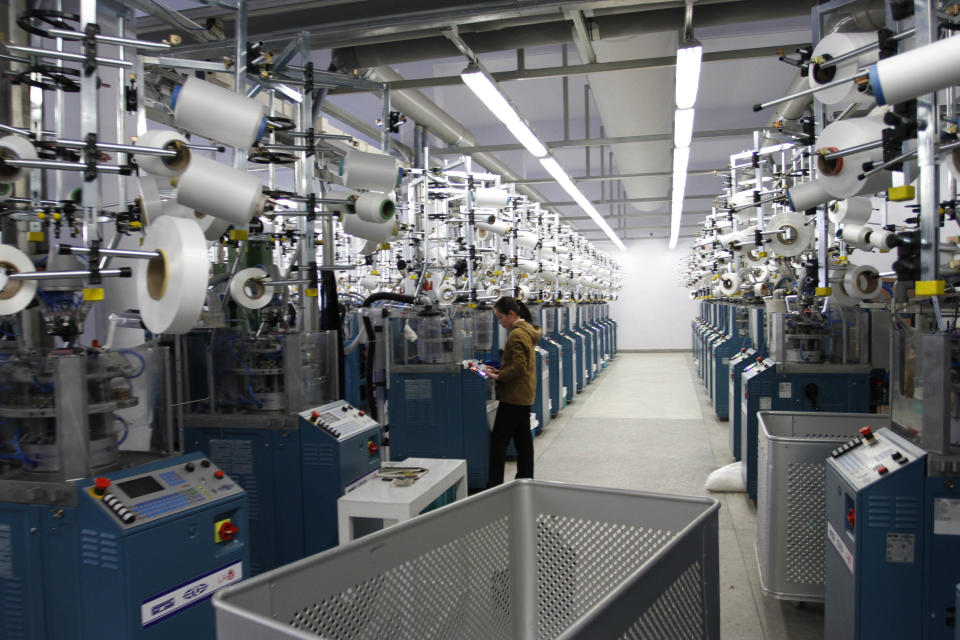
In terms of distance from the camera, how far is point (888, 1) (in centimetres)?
284

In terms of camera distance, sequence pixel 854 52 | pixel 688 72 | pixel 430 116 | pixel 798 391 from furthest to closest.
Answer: pixel 430 116 → pixel 798 391 → pixel 688 72 → pixel 854 52

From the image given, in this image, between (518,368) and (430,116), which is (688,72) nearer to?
(518,368)

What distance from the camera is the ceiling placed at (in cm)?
484

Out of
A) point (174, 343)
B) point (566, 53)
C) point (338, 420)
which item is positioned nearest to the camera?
point (174, 343)

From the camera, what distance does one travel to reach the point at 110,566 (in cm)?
231

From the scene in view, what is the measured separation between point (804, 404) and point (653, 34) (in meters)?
3.13

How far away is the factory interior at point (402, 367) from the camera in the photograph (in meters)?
1.90

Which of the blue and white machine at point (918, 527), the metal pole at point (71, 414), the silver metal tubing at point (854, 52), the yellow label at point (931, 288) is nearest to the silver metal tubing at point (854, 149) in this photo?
the silver metal tubing at point (854, 52)

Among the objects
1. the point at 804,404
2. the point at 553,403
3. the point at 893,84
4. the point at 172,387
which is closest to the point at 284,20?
the point at 172,387

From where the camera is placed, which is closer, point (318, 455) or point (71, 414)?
point (71, 414)

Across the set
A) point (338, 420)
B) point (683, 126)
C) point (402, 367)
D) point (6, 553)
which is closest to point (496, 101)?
point (683, 126)

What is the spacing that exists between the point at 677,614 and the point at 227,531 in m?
1.89

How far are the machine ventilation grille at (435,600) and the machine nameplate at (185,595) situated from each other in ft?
4.01

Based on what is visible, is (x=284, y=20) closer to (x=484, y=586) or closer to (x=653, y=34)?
(x=653, y=34)
